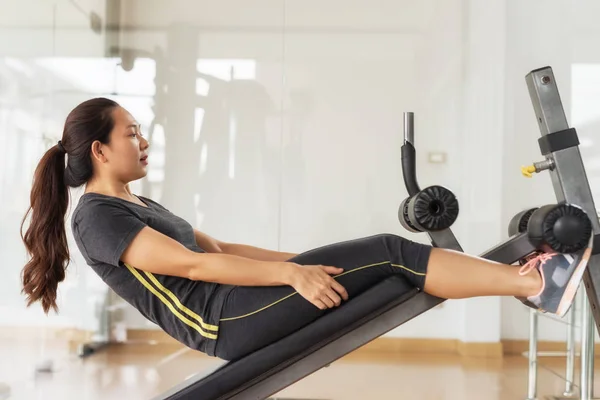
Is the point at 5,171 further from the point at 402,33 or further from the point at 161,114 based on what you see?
the point at 402,33

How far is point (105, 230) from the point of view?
1.64 meters

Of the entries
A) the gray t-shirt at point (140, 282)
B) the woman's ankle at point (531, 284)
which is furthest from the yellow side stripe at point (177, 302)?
the woman's ankle at point (531, 284)

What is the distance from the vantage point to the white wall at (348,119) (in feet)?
12.6

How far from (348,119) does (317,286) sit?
2.39 m

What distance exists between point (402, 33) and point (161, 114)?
1423 mm

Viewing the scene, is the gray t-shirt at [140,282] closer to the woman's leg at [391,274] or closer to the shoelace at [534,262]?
the woman's leg at [391,274]

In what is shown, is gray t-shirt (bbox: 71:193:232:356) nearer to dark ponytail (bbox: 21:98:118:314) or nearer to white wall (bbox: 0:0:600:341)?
dark ponytail (bbox: 21:98:118:314)

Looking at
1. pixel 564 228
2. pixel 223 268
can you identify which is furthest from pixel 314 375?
pixel 564 228

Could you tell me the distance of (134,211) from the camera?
1739mm

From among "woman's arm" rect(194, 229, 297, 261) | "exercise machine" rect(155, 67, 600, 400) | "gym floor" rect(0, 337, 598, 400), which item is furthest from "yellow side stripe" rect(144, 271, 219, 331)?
"gym floor" rect(0, 337, 598, 400)

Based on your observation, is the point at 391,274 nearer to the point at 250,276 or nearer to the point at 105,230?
the point at 250,276

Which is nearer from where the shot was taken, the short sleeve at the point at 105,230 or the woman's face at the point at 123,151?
the short sleeve at the point at 105,230

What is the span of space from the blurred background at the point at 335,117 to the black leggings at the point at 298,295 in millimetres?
2224

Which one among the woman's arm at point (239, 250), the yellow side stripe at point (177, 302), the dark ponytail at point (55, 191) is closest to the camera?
the yellow side stripe at point (177, 302)
